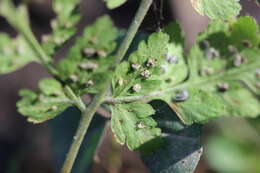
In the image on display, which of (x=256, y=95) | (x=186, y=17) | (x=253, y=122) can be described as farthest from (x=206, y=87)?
(x=186, y=17)

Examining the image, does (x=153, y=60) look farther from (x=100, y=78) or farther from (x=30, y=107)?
(x=30, y=107)

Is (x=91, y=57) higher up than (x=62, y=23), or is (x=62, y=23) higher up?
(x=62, y=23)

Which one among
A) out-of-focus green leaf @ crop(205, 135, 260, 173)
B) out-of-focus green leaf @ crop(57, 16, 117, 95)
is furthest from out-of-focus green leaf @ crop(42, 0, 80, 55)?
out-of-focus green leaf @ crop(205, 135, 260, 173)

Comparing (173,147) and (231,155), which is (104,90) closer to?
(173,147)

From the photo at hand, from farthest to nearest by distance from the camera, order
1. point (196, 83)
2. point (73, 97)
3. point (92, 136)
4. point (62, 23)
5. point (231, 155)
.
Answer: point (231, 155)
point (92, 136)
point (196, 83)
point (73, 97)
point (62, 23)

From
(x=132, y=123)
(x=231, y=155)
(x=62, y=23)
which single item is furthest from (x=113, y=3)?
(x=231, y=155)

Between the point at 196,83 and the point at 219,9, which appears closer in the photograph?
the point at 219,9

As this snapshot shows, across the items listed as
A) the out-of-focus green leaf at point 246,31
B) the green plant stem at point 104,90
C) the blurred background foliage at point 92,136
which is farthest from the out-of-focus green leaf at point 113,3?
the blurred background foliage at point 92,136
